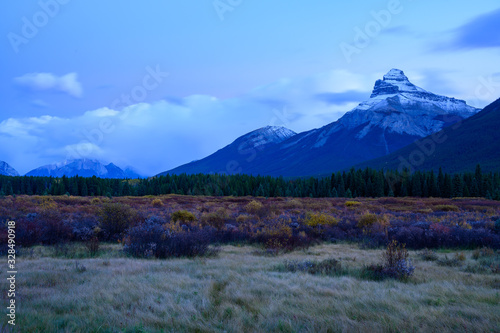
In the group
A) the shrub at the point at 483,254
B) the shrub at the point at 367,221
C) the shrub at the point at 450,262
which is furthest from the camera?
the shrub at the point at 367,221

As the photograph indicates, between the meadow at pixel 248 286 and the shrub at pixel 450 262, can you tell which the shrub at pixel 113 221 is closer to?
the meadow at pixel 248 286

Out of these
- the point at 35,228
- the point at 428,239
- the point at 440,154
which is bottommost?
the point at 428,239

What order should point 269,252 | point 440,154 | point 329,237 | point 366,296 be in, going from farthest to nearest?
point 440,154
point 329,237
point 269,252
point 366,296

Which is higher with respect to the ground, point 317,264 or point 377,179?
point 377,179

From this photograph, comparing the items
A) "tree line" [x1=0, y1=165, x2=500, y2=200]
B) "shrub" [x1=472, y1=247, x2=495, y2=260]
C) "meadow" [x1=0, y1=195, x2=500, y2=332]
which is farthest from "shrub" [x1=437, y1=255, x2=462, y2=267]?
"tree line" [x1=0, y1=165, x2=500, y2=200]

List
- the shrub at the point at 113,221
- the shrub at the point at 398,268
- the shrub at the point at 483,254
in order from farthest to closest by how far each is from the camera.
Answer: the shrub at the point at 113,221, the shrub at the point at 483,254, the shrub at the point at 398,268

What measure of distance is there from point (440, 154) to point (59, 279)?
196371 millimetres

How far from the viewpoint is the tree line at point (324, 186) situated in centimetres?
7425

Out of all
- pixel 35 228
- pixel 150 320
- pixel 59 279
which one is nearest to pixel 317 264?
pixel 150 320

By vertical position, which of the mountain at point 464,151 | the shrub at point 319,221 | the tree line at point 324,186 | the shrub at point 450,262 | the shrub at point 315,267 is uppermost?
the mountain at point 464,151

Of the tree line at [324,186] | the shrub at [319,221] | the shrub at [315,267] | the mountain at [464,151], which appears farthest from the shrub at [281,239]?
the mountain at [464,151]

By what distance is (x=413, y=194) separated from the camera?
7525 cm

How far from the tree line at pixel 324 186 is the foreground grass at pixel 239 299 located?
58486 mm

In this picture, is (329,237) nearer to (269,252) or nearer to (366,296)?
(269,252)
